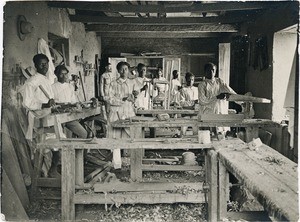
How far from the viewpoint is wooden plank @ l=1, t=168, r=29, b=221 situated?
3434mm

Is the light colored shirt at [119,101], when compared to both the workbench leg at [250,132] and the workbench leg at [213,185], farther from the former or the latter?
the workbench leg at [213,185]

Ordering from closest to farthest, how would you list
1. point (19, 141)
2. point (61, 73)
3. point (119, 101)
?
point (19, 141) → point (61, 73) → point (119, 101)

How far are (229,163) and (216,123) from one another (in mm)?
2040

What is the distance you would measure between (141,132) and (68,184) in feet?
6.23

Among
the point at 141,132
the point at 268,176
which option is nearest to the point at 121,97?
the point at 141,132

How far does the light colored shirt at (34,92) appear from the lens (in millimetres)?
4762

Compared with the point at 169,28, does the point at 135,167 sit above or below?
below

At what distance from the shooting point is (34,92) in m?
4.93

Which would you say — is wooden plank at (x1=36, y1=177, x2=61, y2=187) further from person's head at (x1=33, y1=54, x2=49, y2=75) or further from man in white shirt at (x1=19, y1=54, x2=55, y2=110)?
person's head at (x1=33, y1=54, x2=49, y2=75)

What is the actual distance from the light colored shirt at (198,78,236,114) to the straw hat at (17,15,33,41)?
3.11 m

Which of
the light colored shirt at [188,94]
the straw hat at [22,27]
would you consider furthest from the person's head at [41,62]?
the light colored shirt at [188,94]

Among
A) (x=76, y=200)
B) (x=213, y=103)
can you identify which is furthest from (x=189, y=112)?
(x=76, y=200)

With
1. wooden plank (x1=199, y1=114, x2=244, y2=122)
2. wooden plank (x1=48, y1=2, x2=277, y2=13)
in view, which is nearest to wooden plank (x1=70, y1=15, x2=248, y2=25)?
wooden plank (x1=48, y1=2, x2=277, y2=13)

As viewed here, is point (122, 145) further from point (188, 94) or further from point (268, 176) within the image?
point (188, 94)
